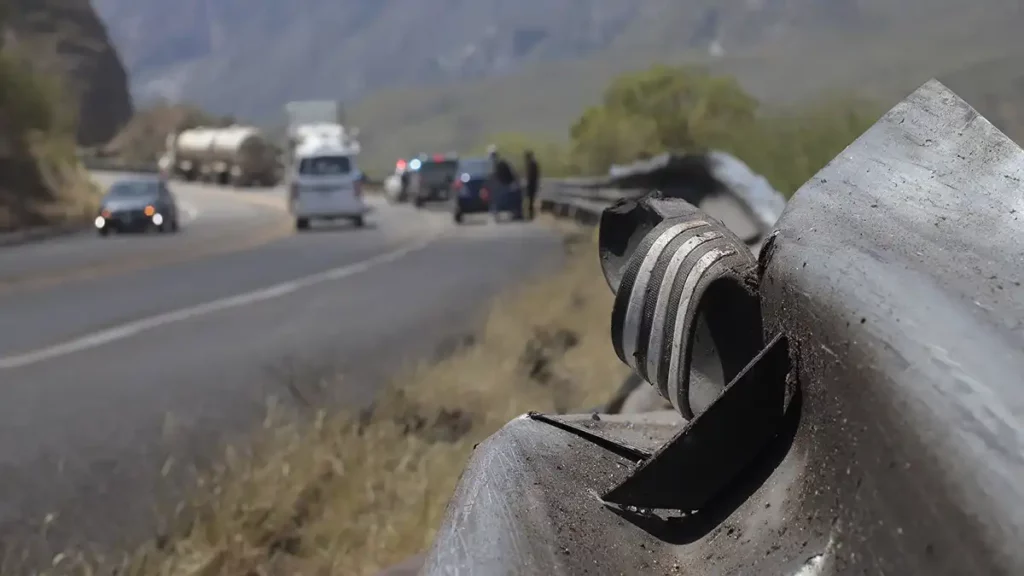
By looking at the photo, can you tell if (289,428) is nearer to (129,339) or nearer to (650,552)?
(650,552)

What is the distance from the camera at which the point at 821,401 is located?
159 centimetres

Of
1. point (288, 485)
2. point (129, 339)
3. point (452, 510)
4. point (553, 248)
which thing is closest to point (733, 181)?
point (288, 485)

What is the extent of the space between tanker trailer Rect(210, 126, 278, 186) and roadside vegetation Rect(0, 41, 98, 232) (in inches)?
908

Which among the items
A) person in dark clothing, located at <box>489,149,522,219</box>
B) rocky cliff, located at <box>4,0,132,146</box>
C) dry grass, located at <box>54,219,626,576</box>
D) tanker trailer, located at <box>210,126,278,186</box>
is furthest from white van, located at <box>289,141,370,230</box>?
rocky cliff, located at <box>4,0,132,146</box>

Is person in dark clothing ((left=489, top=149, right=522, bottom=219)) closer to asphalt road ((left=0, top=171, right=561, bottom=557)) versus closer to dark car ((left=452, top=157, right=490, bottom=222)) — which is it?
dark car ((left=452, top=157, right=490, bottom=222))

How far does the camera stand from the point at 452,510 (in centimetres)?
186

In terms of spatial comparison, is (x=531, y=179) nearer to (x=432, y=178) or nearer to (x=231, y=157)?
(x=432, y=178)

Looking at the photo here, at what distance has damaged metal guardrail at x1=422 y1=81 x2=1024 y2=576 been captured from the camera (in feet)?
4.30

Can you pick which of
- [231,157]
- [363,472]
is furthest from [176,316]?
[231,157]

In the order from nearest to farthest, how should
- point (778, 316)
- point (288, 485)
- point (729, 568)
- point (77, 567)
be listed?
point (729, 568) → point (778, 316) → point (77, 567) → point (288, 485)

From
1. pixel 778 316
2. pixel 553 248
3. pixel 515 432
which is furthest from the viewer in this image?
pixel 553 248

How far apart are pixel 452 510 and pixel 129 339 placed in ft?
28.2

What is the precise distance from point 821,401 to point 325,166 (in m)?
31.1

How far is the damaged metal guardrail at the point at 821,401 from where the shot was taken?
1.31m
